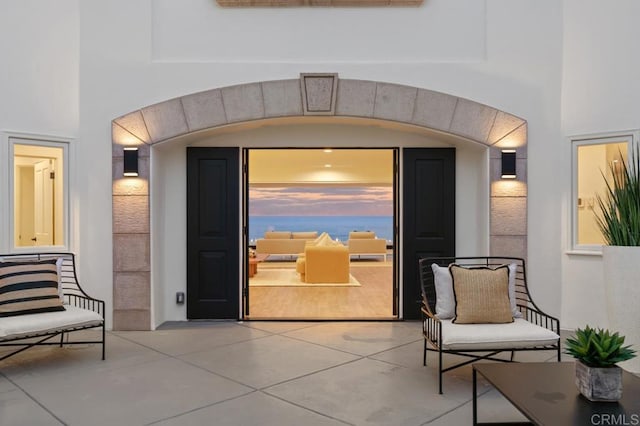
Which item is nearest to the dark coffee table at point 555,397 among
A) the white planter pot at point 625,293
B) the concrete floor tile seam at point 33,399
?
the white planter pot at point 625,293

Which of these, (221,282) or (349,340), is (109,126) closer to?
(221,282)

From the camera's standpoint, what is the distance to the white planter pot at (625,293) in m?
4.04

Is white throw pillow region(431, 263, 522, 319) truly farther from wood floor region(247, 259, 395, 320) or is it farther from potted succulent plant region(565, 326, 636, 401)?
wood floor region(247, 259, 395, 320)

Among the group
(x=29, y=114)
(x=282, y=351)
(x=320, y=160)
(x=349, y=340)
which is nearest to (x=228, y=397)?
(x=282, y=351)

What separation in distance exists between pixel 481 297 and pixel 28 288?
400cm

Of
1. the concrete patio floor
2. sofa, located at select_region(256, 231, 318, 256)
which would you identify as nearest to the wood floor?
the concrete patio floor

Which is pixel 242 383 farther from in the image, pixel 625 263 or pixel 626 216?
pixel 626 216

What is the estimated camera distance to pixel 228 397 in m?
3.65

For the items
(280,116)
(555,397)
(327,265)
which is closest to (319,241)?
(327,265)

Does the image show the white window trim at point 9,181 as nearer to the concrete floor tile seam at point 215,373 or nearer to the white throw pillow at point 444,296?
the concrete floor tile seam at point 215,373

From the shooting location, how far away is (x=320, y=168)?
44.9 ft

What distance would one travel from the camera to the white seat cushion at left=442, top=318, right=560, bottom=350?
12.1 ft

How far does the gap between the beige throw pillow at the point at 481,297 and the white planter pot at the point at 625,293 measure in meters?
0.97

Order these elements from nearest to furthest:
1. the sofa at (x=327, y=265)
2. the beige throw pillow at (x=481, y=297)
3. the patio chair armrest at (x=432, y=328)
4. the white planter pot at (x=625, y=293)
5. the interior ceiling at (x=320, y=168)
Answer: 1. the patio chair armrest at (x=432, y=328)
2. the beige throw pillow at (x=481, y=297)
3. the white planter pot at (x=625, y=293)
4. the sofa at (x=327, y=265)
5. the interior ceiling at (x=320, y=168)
